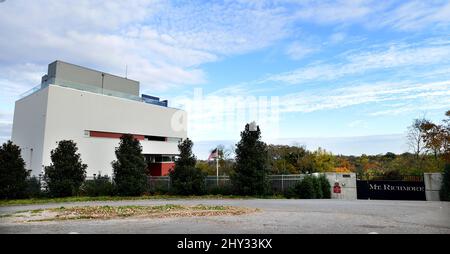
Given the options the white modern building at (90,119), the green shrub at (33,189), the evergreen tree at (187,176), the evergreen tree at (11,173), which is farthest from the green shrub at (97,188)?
the white modern building at (90,119)

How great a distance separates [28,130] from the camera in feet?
119

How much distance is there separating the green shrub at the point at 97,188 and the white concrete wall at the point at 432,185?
20.0 metres

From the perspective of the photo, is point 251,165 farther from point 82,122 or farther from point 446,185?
point 82,122

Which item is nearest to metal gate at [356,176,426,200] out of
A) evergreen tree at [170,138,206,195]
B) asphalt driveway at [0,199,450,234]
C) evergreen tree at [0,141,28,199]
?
evergreen tree at [170,138,206,195]

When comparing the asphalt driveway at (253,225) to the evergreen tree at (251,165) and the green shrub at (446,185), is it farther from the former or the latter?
the evergreen tree at (251,165)

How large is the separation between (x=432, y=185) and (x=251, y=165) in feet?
36.0

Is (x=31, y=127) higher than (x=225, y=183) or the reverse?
higher

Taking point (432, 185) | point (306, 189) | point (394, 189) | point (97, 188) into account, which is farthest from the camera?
point (97, 188)

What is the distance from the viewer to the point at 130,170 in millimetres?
24500

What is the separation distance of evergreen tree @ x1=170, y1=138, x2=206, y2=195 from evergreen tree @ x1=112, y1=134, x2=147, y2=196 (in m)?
2.17

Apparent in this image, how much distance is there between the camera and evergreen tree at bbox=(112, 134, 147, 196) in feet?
79.5

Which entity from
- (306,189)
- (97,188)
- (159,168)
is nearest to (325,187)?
(306,189)
